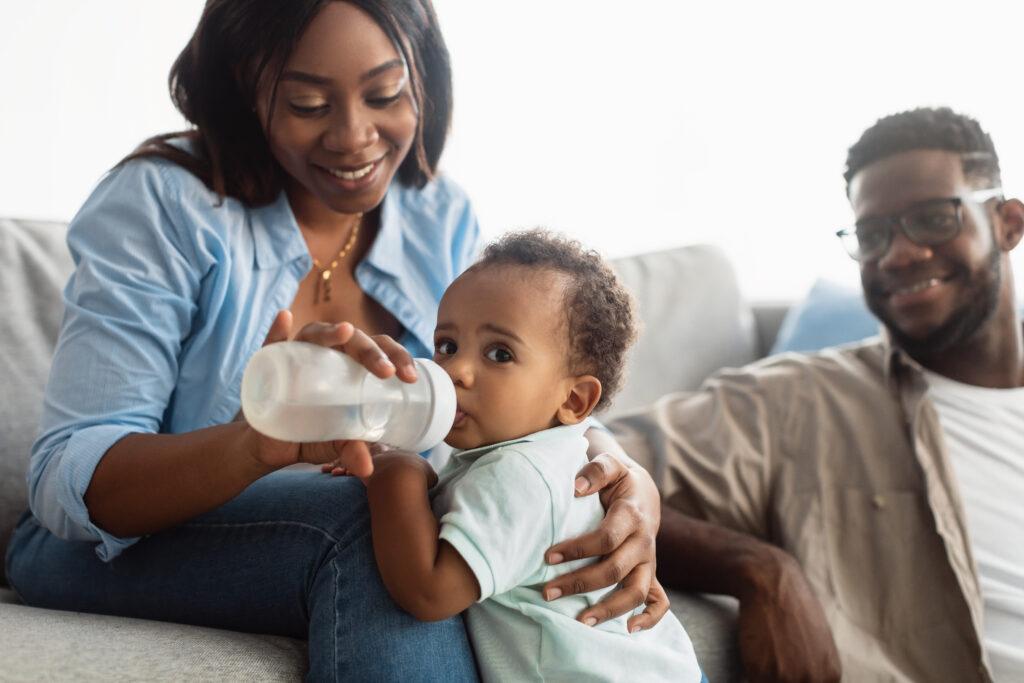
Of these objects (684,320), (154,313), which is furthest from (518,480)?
(684,320)

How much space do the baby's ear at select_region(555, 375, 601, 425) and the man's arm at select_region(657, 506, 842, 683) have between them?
0.55 meters

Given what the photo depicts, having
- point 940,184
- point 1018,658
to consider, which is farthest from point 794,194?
point 1018,658

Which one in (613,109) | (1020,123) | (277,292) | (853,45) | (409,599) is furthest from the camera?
(613,109)

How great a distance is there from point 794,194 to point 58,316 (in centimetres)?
238

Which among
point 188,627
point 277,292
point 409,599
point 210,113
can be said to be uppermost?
point 210,113

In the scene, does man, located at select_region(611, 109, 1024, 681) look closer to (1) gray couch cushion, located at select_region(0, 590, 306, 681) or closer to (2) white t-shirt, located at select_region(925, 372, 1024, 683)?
(2) white t-shirt, located at select_region(925, 372, 1024, 683)

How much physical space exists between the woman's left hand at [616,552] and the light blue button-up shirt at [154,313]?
0.54 metres

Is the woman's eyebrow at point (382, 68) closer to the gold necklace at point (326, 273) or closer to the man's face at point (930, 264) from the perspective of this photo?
the gold necklace at point (326, 273)

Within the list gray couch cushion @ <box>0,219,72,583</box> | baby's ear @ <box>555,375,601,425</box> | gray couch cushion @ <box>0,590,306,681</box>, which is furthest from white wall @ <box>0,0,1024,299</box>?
baby's ear @ <box>555,375,601,425</box>

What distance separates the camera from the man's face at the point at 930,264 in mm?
1844

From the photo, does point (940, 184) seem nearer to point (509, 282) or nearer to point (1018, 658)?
point (1018, 658)

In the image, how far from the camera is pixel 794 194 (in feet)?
11.2

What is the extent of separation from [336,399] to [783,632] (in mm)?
905

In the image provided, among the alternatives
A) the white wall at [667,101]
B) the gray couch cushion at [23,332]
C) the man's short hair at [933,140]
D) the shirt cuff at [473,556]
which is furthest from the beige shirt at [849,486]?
the white wall at [667,101]
